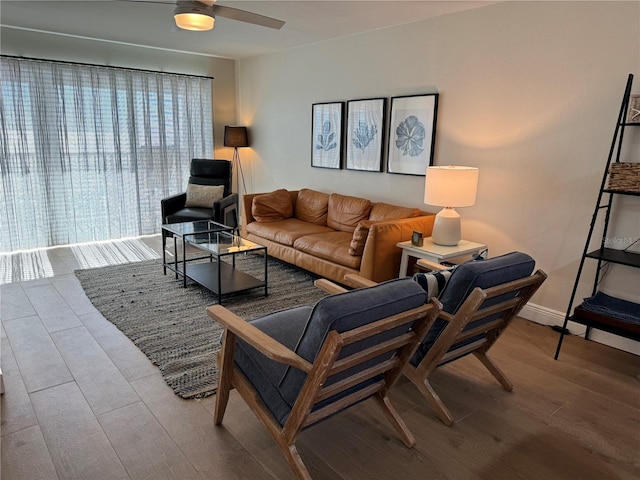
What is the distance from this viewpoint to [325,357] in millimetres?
1445

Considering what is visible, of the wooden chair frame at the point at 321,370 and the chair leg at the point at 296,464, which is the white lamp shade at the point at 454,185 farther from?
the chair leg at the point at 296,464

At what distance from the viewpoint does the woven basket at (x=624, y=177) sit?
8.48 ft

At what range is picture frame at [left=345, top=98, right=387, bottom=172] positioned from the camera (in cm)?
439

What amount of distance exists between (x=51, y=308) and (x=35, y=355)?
805mm

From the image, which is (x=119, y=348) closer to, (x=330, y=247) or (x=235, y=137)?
(x=330, y=247)

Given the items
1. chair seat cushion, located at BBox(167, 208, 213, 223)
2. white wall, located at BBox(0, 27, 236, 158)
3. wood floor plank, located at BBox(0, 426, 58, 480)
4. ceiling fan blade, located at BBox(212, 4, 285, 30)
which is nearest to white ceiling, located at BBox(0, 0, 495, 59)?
white wall, located at BBox(0, 27, 236, 158)

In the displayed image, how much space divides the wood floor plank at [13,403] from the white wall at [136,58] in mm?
3650

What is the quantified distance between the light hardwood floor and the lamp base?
0.98 meters

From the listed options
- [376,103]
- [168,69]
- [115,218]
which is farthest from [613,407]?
[168,69]

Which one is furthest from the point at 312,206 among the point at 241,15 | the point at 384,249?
the point at 241,15

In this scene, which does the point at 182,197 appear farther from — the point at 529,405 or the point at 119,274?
the point at 529,405

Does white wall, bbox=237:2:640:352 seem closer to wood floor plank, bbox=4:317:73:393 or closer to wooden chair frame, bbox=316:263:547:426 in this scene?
wooden chair frame, bbox=316:263:547:426

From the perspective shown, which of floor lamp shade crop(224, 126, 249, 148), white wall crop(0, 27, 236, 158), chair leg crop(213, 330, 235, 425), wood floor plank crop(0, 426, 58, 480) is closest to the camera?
wood floor plank crop(0, 426, 58, 480)

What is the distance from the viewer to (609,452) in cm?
199
